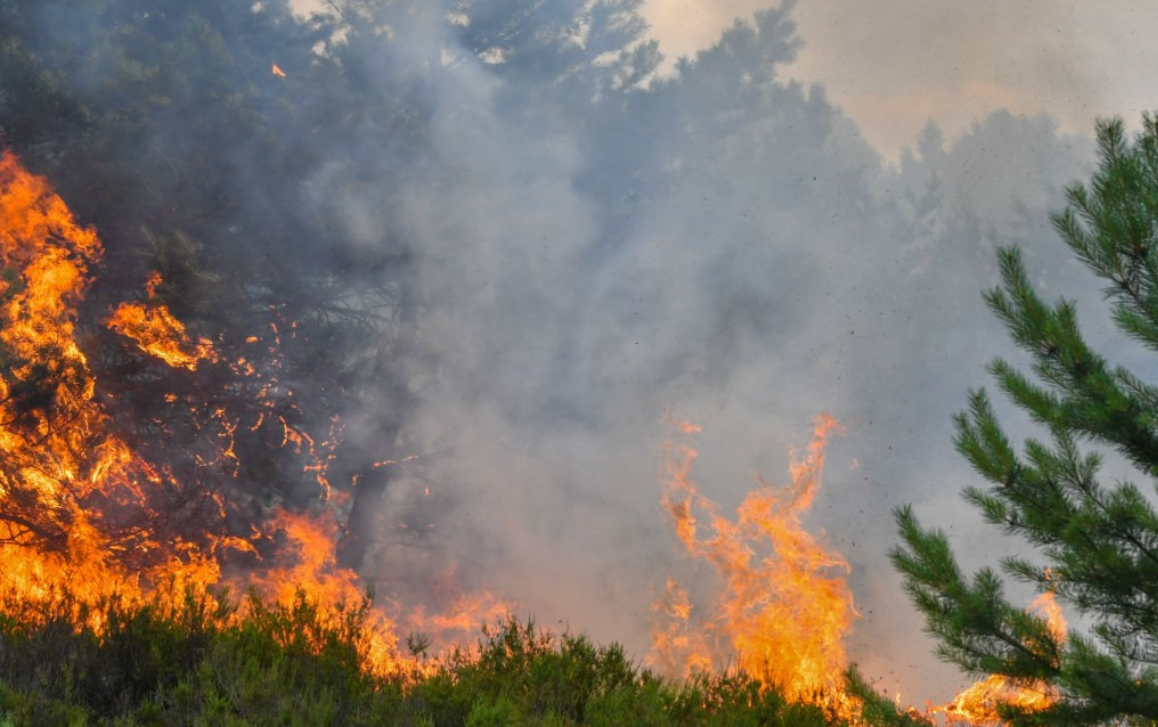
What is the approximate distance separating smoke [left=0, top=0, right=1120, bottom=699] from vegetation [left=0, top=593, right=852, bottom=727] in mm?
6041

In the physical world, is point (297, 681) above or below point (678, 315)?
below

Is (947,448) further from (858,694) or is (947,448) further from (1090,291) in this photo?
(858,694)

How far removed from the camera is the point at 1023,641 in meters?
5.91

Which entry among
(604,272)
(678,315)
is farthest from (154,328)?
(678,315)

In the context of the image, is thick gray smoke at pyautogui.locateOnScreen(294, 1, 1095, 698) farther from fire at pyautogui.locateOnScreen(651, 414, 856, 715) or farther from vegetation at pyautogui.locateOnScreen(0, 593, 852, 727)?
vegetation at pyautogui.locateOnScreen(0, 593, 852, 727)

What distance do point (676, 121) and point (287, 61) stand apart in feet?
18.4

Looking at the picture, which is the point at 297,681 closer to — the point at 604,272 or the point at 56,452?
the point at 56,452

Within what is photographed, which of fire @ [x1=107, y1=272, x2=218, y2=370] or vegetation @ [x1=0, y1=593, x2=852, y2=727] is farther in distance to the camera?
fire @ [x1=107, y1=272, x2=218, y2=370]

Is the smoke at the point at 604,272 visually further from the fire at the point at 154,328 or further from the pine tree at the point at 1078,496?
the pine tree at the point at 1078,496

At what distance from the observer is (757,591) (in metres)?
11.6

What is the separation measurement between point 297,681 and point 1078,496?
4.50 m

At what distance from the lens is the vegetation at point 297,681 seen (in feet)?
17.4

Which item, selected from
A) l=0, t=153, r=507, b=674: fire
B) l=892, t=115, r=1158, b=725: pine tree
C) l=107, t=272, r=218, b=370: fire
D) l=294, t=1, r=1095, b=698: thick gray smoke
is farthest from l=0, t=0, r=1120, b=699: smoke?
l=892, t=115, r=1158, b=725: pine tree

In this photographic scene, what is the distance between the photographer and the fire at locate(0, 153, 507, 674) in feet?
38.0
